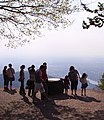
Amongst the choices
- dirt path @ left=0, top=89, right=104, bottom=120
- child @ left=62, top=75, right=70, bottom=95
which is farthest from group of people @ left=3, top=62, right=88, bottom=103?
dirt path @ left=0, top=89, right=104, bottom=120

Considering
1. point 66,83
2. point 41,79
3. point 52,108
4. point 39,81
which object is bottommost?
point 52,108

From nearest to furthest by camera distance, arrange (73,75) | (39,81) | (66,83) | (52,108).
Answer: (52,108) < (39,81) < (73,75) < (66,83)

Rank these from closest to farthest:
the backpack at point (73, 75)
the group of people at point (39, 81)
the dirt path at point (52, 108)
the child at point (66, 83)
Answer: the dirt path at point (52, 108) < the group of people at point (39, 81) < the backpack at point (73, 75) < the child at point (66, 83)

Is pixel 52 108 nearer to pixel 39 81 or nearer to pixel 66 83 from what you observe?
pixel 39 81

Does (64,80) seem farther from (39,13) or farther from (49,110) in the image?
(49,110)

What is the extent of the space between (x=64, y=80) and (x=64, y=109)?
23.5 ft

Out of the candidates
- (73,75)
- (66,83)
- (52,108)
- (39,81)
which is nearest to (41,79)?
(39,81)

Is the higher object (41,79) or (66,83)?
(41,79)

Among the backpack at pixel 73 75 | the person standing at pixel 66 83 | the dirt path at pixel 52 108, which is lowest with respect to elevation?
the dirt path at pixel 52 108

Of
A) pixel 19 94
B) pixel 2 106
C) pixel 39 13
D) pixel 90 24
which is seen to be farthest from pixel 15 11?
pixel 90 24

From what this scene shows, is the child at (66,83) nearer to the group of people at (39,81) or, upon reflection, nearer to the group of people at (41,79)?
the group of people at (41,79)

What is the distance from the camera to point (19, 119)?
16297 mm

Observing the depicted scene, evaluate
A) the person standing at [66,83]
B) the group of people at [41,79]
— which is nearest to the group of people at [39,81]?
the group of people at [41,79]

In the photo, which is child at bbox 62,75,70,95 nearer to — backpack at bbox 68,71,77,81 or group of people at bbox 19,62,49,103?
backpack at bbox 68,71,77,81
